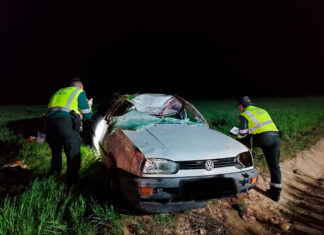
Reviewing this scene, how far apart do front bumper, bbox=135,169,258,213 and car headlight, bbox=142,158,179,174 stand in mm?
113

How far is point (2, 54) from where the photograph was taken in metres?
46.4

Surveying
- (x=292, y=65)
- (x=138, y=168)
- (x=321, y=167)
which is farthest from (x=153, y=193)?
(x=292, y=65)

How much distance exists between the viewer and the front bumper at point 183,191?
2.57 m

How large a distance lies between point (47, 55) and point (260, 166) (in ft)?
166

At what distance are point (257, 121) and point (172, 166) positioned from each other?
1.97 metres

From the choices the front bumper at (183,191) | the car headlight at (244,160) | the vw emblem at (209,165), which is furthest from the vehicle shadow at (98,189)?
the car headlight at (244,160)

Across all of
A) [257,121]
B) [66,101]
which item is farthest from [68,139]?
[257,121]

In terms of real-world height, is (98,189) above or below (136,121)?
below

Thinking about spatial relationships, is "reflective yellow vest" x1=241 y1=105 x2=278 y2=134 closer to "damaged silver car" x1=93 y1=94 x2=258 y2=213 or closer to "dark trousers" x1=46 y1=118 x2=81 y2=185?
"damaged silver car" x1=93 y1=94 x2=258 y2=213

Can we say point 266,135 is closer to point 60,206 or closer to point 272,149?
point 272,149

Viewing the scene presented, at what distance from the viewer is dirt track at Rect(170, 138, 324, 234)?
311cm

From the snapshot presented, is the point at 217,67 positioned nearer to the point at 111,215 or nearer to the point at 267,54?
the point at 267,54

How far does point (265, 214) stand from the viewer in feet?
12.0

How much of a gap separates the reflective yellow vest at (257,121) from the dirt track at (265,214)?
3.40 feet
